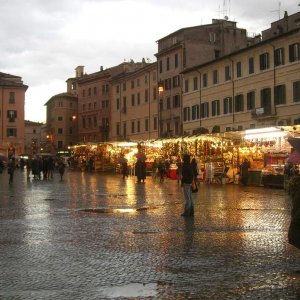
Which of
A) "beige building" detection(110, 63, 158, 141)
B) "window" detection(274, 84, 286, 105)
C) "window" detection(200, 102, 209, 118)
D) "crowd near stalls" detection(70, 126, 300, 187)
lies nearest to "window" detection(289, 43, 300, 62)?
"window" detection(274, 84, 286, 105)

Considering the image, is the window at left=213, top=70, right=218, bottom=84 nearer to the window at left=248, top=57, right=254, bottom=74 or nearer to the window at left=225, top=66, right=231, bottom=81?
the window at left=225, top=66, right=231, bottom=81

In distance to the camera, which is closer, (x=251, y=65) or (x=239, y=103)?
(x=251, y=65)

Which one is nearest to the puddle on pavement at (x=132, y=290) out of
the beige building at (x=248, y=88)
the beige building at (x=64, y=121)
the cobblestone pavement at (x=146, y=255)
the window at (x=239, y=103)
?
the cobblestone pavement at (x=146, y=255)

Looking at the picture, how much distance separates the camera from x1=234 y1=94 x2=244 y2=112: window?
49844 mm

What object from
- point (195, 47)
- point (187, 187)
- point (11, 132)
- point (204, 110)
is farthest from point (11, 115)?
point (187, 187)

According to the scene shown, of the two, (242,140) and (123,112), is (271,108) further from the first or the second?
(123,112)

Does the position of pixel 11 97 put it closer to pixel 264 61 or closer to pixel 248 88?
pixel 248 88

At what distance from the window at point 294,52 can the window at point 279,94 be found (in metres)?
2.33

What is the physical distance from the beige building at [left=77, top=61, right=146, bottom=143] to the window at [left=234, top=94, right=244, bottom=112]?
1453 inches

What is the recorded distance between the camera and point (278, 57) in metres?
44.4

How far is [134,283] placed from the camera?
23.9 feet

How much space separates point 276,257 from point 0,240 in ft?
16.9

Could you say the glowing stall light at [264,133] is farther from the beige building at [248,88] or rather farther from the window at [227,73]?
the window at [227,73]

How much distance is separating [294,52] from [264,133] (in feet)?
49.9
